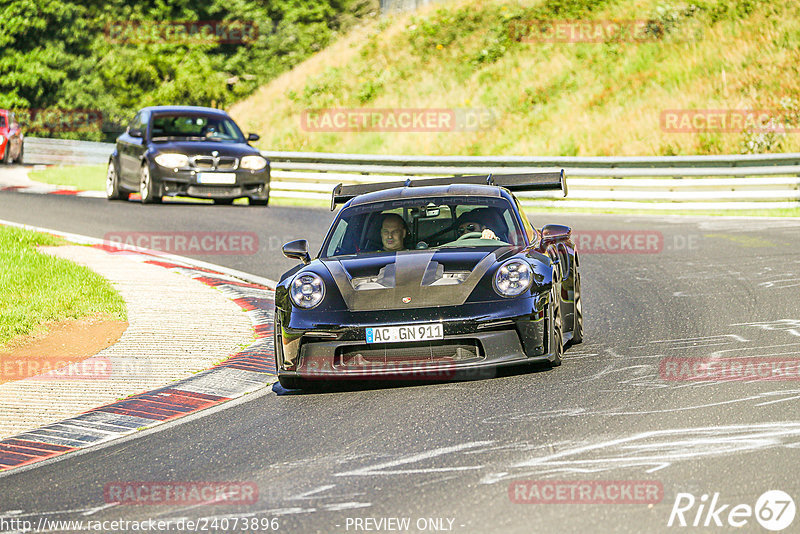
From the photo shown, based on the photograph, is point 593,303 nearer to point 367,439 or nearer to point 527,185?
point 527,185

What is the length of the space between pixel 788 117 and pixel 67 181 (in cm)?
1575

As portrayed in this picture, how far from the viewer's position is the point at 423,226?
887cm

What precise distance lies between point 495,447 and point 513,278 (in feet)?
6.14

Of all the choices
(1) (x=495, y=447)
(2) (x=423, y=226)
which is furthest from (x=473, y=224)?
(1) (x=495, y=447)

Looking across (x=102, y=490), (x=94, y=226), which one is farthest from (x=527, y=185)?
(x=94, y=226)

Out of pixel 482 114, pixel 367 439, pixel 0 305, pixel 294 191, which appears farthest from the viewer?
pixel 482 114

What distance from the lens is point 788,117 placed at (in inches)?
954

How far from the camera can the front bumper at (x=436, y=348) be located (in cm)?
738

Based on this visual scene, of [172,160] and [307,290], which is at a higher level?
[172,160]

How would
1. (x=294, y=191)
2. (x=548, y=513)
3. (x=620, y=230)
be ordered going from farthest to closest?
(x=294, y=191) → (x=620, y=230) → (x=548, y=513)

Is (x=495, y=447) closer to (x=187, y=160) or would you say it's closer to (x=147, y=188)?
(x=187, y=160)

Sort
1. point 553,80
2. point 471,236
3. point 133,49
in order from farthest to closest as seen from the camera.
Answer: point 133,49
point 553,80
point 471,236

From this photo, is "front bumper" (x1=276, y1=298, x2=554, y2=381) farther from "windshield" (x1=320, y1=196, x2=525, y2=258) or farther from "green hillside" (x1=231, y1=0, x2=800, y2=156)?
"green hillside" (x1=231, y1=0, x2=800, y2=156)

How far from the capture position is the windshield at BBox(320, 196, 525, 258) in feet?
28.4
